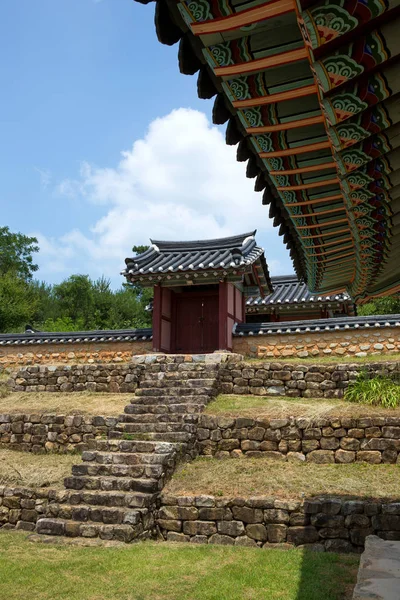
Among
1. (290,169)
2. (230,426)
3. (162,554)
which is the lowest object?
(162,554)

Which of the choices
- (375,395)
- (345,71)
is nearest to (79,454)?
(375,395)

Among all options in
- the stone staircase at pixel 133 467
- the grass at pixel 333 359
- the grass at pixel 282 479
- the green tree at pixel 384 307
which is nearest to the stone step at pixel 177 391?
the stone staircase at pixel 133 467

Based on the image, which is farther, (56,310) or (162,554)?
(56,310)

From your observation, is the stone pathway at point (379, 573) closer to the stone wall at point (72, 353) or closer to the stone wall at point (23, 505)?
the stone wall at point (23, 505)

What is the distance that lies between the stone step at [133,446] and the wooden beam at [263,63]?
785 centimetres

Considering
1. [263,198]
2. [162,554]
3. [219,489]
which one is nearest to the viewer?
[263,198]

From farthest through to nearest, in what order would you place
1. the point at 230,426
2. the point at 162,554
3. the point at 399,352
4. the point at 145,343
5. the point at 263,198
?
the point at 145,343 → the point at 399,352 → the point at 230,426 → the point at 162,554 → the point at 263,198

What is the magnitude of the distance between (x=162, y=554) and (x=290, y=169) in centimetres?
572

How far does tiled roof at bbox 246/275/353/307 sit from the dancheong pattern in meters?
17.3

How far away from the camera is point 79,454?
11266 mm

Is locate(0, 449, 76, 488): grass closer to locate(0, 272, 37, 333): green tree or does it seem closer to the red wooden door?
the red wooden door

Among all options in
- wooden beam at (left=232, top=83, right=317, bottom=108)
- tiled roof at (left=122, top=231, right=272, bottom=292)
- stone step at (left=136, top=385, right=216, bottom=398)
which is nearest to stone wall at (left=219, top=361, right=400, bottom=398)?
stone step at (left=136, top=385, right=216, bottom=398)

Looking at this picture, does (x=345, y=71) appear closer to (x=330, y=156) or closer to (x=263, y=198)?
(x=330, y=156)

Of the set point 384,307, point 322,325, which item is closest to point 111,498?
point 322,325
